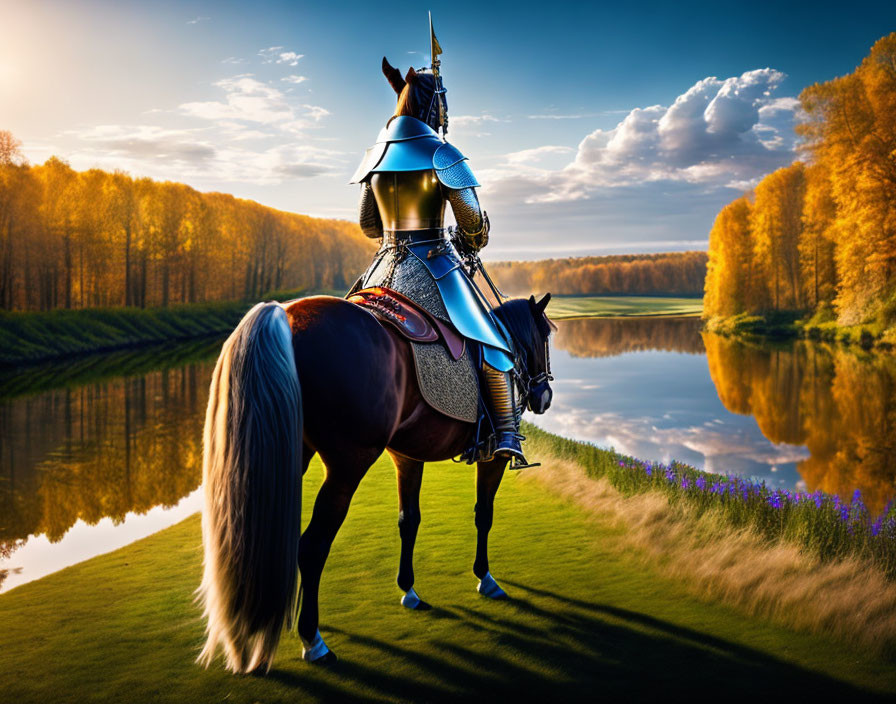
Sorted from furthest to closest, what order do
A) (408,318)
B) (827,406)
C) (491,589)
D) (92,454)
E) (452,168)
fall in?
(827,406)
(92,454)
(491,589)
(452,168)
(408,318)

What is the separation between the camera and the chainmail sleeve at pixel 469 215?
5270mm

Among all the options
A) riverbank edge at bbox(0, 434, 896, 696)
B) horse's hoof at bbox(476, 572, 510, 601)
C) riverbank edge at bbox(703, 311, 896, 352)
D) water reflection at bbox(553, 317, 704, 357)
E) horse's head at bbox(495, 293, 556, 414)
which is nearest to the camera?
riverbank edge at bbox(0, 434, 896, 696)

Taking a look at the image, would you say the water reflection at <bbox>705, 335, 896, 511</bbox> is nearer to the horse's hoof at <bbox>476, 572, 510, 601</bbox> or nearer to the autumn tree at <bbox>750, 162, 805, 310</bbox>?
the horse's hoof at <bbox>476, 572, 510, 601</bbox>

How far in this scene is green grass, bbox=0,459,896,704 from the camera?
4.12 meters

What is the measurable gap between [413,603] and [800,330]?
42171 millimetres

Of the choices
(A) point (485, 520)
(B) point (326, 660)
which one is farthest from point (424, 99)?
(B) point (326, 660)

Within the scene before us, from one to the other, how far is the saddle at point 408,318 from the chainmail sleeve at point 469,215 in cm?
94

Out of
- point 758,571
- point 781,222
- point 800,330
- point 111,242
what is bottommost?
point 758,571

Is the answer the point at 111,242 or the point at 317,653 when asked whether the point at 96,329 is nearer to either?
the point at 111,242

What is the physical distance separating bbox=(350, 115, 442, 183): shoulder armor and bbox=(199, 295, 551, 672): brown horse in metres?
1.55

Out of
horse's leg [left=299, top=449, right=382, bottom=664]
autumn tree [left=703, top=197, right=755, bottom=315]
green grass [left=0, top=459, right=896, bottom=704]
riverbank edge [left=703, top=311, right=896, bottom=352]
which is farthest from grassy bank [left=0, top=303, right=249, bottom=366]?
autumn tree [left=703, top=197, right=755, bottom=315]

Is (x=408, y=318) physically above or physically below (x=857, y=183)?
below

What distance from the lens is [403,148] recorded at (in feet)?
17.3

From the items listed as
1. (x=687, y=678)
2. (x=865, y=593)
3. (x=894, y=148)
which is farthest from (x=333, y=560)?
(x=894, y=148)
